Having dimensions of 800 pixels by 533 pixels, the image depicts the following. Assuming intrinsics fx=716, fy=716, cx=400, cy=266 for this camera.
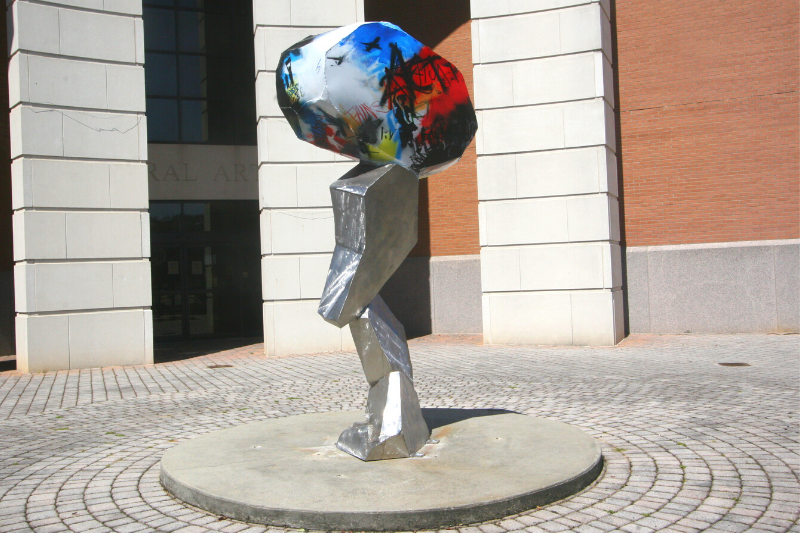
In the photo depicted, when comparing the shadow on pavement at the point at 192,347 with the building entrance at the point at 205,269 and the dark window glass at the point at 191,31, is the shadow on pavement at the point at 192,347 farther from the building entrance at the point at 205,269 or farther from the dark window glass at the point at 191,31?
the dark window glass at the point at 191,31

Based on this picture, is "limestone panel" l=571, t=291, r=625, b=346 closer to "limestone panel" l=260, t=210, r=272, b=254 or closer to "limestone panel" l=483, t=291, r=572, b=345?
"limestone panel" l=483, t=291, r=572, b=345

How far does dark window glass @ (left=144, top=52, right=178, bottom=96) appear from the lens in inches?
668

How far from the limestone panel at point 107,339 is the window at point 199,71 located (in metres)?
5.76

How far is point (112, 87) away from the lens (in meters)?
12.6

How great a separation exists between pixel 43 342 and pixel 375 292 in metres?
8.63

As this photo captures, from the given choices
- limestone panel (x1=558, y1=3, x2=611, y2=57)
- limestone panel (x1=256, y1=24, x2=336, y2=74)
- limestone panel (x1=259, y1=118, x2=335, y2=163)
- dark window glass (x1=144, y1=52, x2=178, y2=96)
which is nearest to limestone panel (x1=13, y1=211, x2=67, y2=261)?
limestone panel (x1=259, y1=118, x2=335, y2=163)

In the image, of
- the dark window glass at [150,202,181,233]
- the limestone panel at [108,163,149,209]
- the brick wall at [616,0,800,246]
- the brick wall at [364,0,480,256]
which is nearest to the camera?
the limestone panel at [108,163,149,209]

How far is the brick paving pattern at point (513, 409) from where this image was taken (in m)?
4.36

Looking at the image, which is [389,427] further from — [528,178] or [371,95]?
[528,178]

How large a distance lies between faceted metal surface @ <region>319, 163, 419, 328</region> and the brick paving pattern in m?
1.82

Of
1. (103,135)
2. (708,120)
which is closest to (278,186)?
(103,135)

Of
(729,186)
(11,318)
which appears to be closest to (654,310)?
(729,186)

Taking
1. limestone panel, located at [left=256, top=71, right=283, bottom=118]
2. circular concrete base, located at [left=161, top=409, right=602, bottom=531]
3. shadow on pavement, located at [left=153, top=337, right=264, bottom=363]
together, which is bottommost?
shadow on pavement, located at [left=153, top=337, right=264, bottom=363]

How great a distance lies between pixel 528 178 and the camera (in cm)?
1318
